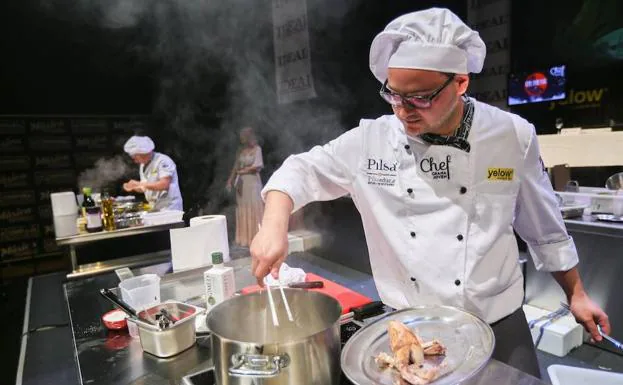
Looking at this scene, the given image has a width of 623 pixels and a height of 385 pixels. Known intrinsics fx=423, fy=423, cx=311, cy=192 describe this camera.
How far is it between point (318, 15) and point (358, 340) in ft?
18.0

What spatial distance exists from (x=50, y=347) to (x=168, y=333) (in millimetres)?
1843

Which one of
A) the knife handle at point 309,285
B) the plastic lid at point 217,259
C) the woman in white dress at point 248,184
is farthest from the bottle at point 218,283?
the woman in white dress at point 248,184

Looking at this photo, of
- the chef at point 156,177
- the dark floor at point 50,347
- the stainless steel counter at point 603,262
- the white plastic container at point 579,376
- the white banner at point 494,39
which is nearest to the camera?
the white plastic container at point 579,376

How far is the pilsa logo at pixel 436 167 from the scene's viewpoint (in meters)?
1.37

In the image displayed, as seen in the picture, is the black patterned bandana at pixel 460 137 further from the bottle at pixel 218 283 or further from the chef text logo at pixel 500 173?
the bottle at pixel 218 283

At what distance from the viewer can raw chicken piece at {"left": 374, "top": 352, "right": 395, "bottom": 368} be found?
92cm

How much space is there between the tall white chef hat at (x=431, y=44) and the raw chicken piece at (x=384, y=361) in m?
0.78

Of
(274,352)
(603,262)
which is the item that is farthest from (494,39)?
(274,352)

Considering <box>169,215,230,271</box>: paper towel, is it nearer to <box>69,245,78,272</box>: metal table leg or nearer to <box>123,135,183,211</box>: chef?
<box>69,245,78,272</box>: metal table leg

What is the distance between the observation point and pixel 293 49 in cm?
471

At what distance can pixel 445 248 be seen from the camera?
1.36 metres

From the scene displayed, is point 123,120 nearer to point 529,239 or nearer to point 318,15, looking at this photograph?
point 318,15

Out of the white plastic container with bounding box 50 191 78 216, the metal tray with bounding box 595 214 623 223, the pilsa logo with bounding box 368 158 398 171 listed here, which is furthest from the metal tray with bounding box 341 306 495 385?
the white plastic container with bounding box 50 191 78 216

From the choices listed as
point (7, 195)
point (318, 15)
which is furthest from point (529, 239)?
point (7, 195)
